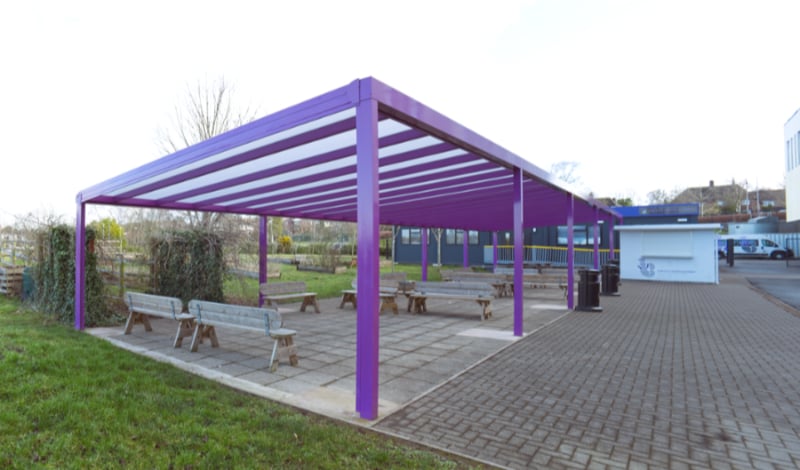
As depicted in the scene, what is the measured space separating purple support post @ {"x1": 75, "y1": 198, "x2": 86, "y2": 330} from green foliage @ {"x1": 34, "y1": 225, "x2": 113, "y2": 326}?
0.21m

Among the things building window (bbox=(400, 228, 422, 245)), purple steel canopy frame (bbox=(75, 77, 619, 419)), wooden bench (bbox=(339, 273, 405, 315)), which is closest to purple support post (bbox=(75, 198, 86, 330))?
purple steel canopy frame (bbox=(75, 77, 619, 419))

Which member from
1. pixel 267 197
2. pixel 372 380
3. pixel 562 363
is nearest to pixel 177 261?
pixel 267 197

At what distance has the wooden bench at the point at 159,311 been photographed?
638 centimetres

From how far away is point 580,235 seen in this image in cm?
2556

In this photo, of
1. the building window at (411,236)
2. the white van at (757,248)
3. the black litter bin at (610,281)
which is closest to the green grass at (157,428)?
the black litter bin at (610,281)

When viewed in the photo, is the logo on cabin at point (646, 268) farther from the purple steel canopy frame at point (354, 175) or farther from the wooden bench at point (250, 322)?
the wooden bench at point (250, 322)

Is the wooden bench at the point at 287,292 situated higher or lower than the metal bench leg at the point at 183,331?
higher

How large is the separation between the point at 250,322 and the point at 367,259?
2472 millimetres

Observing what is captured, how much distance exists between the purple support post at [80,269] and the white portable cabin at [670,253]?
17.7 metres

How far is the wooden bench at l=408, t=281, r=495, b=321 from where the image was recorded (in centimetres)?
913

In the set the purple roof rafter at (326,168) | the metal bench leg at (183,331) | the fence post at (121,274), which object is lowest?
the metal bench leg at (183,331)

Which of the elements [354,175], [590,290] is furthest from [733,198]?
[354,175]

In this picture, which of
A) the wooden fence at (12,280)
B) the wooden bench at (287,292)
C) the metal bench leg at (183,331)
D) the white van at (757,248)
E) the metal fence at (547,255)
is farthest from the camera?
the white van at (757,248)

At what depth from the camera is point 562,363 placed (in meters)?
5.57
